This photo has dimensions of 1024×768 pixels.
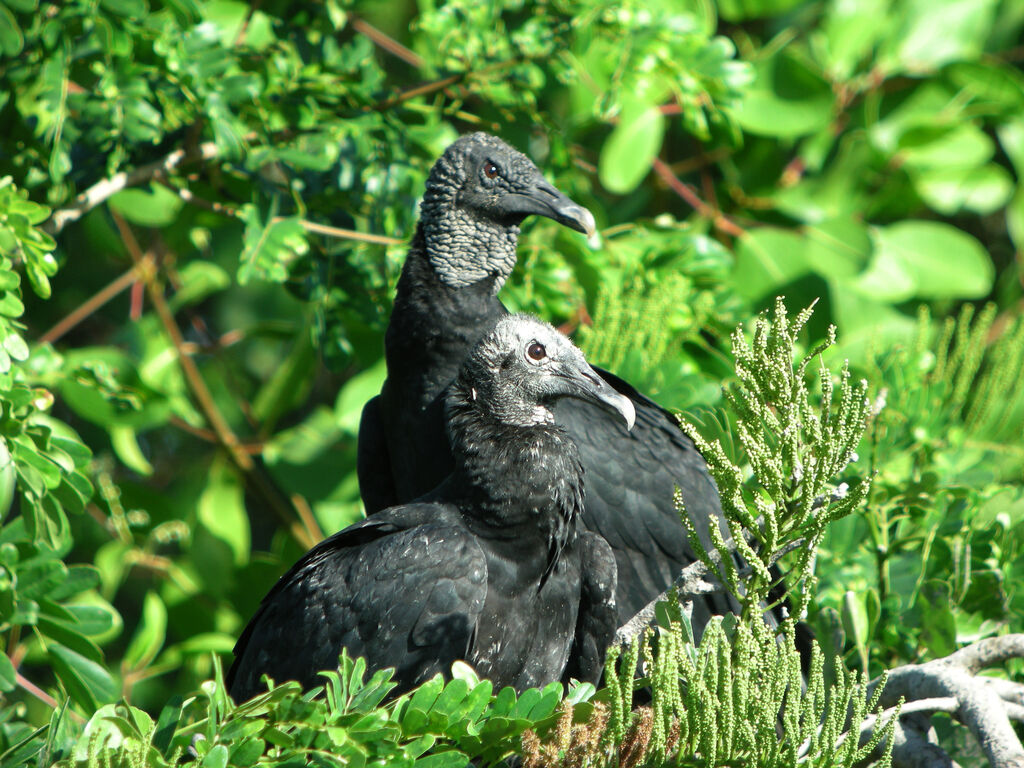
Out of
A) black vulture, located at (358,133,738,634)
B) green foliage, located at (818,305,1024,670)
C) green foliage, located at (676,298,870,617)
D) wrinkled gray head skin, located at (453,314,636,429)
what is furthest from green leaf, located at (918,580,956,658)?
green foliage, located at (676,298,870,617)

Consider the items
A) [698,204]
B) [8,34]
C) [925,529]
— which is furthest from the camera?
[698,204]

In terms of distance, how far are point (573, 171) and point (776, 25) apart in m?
1.73

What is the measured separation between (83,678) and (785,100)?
11.4 ft

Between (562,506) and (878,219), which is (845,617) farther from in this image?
(878,219)

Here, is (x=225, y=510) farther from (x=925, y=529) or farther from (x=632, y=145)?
(x=925, y=529)

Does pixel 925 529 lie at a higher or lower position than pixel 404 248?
lower

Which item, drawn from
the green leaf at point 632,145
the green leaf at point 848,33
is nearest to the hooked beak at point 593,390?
the green leaf at point 632,145

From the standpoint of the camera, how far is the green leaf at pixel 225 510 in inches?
173

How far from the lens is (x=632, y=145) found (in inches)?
165

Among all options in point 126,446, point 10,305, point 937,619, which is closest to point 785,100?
point 937,619

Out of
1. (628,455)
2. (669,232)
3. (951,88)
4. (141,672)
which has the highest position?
(951,88)

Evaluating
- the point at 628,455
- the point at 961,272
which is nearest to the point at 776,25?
the point at 961,272

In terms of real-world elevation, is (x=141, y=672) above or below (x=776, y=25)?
below

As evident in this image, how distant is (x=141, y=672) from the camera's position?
3906 mm
